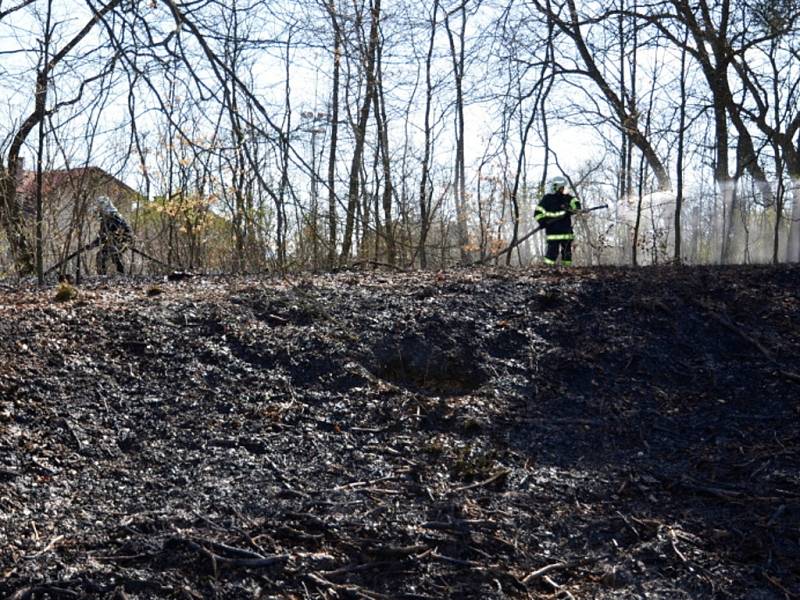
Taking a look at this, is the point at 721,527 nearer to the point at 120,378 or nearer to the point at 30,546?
the point at 30,546

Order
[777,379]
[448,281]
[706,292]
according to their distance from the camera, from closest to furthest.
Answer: [777,379]
[706,292]
[448,281]

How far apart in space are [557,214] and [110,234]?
5053 millimetres

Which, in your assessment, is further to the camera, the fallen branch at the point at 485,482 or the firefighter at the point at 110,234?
the firefighter at the point at 110,234

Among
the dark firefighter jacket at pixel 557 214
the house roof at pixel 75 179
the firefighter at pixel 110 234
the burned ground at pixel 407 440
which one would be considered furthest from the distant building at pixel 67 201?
the dark firefighter jacket at pixel 557 214

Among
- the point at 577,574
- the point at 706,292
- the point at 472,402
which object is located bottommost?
the point at 577,574

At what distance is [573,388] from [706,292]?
164 centimetres

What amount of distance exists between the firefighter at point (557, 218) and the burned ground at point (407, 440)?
388cm

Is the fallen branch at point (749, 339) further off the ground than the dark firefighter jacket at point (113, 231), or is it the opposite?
the dark firefighter jacket at point (113, 231)

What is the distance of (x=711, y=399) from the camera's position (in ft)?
15.1

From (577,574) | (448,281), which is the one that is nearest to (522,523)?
(577,574)

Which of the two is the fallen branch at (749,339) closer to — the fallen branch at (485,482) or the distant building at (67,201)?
the fallen branch at (485,482)

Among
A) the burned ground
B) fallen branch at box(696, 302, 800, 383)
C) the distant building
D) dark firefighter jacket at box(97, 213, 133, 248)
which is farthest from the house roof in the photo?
fallen branch at box(696, 302, 800, 383)

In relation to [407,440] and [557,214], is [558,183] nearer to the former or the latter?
[557,214]

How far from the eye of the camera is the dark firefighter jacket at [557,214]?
10.0m
